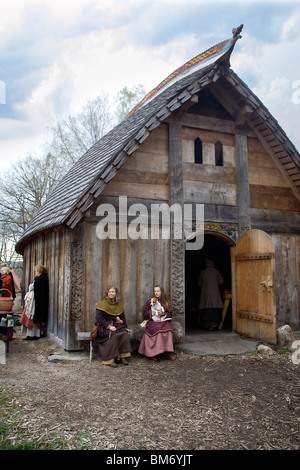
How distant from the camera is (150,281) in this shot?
7.42 metres

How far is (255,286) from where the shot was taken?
7664mm

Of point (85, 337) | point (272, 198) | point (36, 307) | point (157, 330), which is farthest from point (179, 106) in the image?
point (36, 307)

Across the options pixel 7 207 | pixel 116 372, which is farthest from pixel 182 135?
pixel 7 207

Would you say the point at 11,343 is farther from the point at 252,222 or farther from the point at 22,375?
the point at 252,222

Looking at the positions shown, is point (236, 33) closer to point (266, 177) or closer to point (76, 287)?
point (266, 177)

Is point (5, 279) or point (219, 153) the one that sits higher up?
point (219, 153)

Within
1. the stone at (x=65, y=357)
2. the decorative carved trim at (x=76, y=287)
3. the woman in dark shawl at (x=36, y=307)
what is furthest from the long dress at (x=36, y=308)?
the decorative carved trim at (x=76, y=287)

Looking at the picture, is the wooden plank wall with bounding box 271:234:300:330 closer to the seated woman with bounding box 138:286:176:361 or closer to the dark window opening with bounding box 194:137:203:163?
the dark window opening with bounding box 194:137:203:163

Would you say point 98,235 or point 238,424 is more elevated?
point 98,235

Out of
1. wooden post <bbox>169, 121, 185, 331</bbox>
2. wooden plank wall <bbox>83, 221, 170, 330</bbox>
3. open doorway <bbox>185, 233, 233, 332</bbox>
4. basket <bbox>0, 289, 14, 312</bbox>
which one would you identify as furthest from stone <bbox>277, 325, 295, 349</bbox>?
basket <bbox>0, 289, 14, 312</bbox>

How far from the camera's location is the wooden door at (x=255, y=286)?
721cm

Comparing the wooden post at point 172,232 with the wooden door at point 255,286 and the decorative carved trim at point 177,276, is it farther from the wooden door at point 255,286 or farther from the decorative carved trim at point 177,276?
the wooden door at point 255,286

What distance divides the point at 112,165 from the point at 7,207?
66.6 ft

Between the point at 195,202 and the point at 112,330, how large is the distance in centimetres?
323
